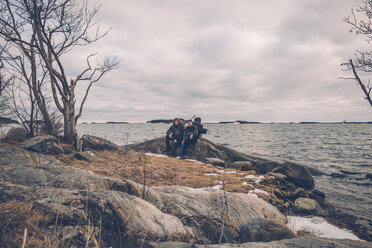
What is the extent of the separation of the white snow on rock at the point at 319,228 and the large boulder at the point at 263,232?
6.29 ft

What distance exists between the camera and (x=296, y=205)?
565 centimetres

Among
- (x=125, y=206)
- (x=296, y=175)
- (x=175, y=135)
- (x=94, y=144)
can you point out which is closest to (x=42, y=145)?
(x=94, y=144)

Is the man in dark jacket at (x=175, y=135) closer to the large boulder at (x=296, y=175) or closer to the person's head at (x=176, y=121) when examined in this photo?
the person's head at (x=176, y=121)

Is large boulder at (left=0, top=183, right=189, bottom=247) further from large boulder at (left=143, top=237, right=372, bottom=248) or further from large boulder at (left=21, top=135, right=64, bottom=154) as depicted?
large boulder at (left=21, top=135, right=64, bottom=154)

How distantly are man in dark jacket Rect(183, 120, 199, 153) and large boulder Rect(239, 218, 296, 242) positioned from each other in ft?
28.4

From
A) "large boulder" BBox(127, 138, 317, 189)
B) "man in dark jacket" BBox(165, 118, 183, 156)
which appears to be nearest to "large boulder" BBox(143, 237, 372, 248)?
"large boulder" BBox(127, 138, 317, 189)

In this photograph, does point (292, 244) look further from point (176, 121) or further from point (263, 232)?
point (176, 121)

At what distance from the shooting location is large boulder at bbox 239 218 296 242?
8.20 ft

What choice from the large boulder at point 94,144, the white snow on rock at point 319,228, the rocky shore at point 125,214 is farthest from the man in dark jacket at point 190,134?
the white snow on rock at point 319,228

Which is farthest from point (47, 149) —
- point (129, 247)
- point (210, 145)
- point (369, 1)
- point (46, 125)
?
point (369, 1)

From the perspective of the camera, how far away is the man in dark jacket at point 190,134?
11344 mm

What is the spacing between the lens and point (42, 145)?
19.0ft

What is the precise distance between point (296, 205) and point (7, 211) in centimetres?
646

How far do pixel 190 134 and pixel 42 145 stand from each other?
7.22 metres
